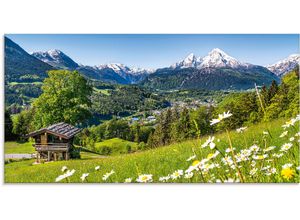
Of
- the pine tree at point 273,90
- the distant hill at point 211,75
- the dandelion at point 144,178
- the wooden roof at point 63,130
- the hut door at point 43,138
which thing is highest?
the distant hill at point 211,75

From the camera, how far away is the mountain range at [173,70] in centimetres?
443

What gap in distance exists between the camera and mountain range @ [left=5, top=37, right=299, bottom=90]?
4426mm

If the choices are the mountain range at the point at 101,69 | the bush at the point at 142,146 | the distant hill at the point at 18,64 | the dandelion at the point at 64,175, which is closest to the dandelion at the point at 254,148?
the bush at the point at 142,146

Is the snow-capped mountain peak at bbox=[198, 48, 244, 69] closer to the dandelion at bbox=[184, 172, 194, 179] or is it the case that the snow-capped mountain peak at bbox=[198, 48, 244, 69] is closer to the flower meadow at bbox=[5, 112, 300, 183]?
the flower meadow at bbox=[5, 112, 300, 183]

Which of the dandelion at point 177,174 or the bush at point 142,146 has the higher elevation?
the bush at point 142,146

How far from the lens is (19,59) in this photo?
4.48 m

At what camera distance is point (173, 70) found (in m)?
4.68

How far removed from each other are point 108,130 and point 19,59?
1.35m

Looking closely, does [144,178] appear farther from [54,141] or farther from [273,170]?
[273,170]

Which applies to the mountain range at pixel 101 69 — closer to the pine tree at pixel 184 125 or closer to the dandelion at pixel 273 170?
the pine tree at pixel 184 125

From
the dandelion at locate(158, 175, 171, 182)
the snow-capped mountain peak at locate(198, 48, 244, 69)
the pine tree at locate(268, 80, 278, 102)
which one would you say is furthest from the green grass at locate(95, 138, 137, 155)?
the pine tree at locate(268, 80, 278, 102)

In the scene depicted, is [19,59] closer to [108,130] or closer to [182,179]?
[108,130]

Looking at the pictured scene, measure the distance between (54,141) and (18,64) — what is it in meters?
1.01
